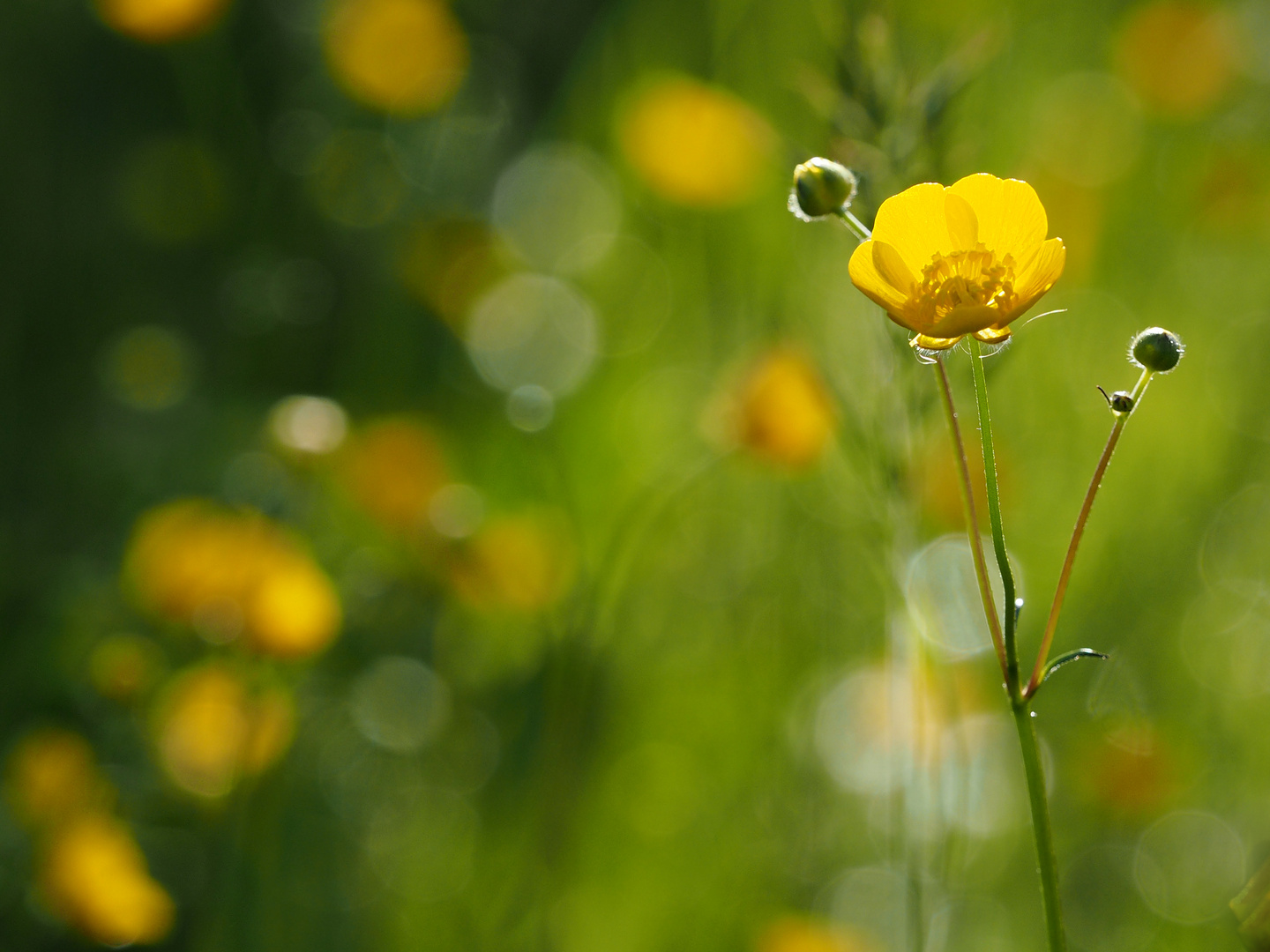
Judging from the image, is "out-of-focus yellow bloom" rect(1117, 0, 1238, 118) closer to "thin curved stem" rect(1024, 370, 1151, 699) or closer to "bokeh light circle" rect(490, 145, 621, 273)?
"bokeh light circle" rect(490, 145, 621, 273)

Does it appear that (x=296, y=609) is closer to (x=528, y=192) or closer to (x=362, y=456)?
(x=362, y=456)

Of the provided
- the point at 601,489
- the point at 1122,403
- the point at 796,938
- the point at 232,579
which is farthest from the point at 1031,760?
the point at 601,489

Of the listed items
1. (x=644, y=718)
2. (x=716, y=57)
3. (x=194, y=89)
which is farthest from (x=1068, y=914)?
(x=194, y=89)

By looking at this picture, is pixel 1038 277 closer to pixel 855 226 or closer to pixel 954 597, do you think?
pixel 855 226

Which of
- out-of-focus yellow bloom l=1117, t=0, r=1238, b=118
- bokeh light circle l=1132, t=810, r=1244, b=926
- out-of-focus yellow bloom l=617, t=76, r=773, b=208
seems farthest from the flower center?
out-of-focus yellow bloom l=1117, t=0, r=1238, b=118

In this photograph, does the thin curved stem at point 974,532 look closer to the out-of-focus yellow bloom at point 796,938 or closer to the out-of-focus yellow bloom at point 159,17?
the out-of-focus yellow bloom at point 796,938
